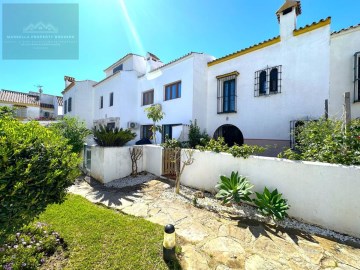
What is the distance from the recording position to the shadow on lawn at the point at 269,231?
4.20 m

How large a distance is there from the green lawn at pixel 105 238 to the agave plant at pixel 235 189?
2401mm

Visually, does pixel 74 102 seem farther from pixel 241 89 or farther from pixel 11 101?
pixel 241 89

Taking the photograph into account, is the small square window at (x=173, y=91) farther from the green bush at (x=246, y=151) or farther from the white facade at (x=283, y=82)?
the green bush at (x=246, y=151)

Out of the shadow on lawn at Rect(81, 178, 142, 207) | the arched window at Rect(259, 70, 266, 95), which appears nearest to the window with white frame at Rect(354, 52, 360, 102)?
the arched window at Rect(259, 70, 266, 95)

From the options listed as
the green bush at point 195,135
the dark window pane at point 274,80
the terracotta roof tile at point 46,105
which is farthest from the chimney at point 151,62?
the terracotta roof tile at point 46,105

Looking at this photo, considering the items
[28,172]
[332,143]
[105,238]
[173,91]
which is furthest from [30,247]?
[173,91]

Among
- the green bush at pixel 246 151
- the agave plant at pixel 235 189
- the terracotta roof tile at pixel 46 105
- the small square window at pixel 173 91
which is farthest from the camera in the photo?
the terracotta roof tile at pixel 46 105

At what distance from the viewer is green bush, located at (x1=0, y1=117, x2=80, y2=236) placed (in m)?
2.39

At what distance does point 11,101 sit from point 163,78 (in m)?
32.9

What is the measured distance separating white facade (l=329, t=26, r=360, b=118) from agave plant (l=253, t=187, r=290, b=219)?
18.6ft

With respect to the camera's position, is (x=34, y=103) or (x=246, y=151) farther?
(x=34, y=103)

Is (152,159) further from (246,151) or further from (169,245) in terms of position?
(169,245)

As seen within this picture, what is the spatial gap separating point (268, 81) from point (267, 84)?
0.54ft

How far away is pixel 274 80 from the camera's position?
377 inches
